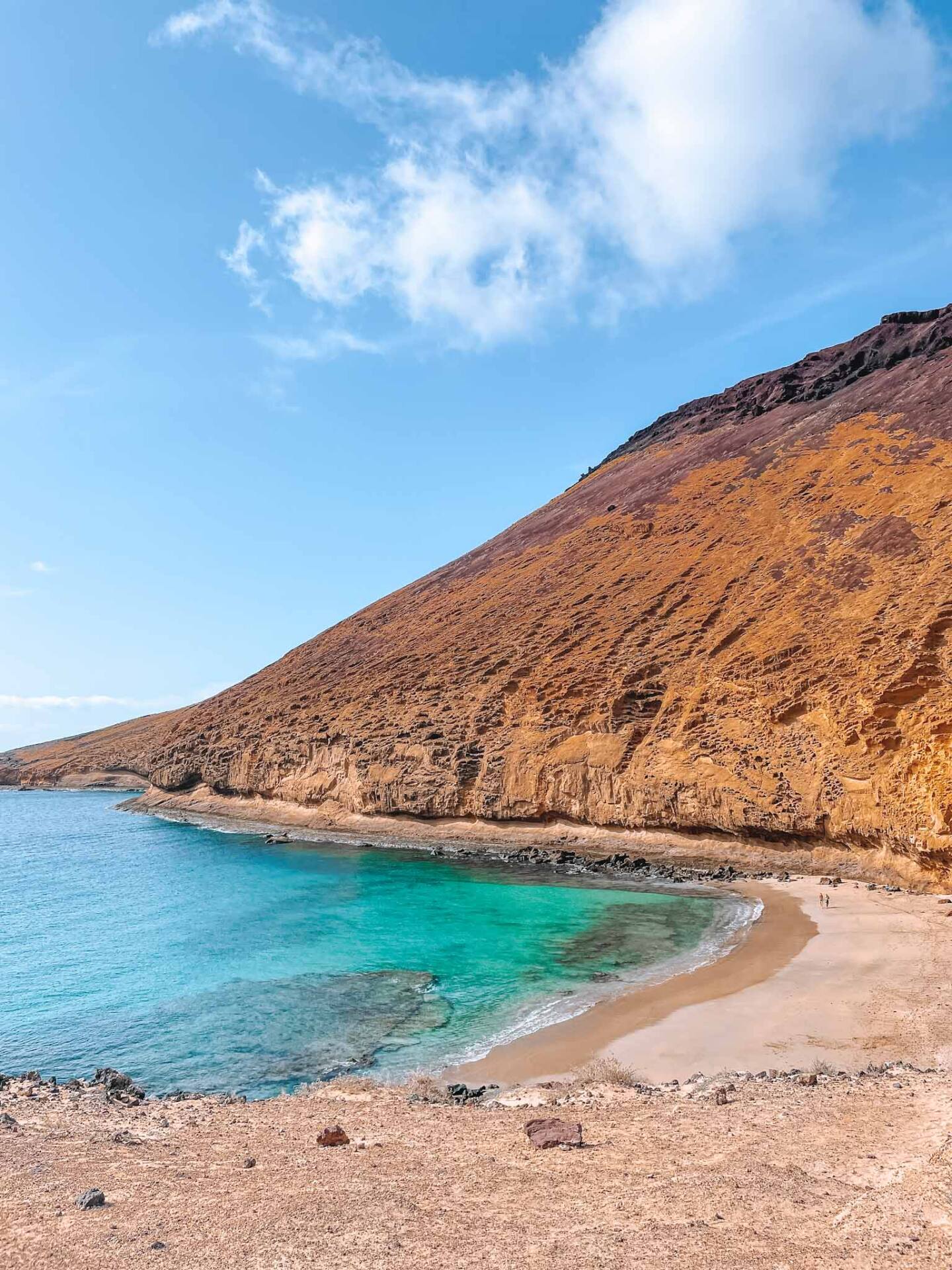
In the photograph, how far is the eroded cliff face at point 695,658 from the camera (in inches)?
1080

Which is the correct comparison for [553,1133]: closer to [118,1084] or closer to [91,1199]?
[91,1199]

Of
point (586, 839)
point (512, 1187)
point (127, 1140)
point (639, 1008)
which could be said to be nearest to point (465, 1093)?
point (512, 1187)

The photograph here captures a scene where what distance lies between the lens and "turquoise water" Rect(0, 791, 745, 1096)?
13711 mm

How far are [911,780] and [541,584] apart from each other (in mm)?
29184

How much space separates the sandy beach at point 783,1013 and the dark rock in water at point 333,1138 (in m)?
3.80

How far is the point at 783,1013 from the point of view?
13789mm

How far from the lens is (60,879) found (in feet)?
115

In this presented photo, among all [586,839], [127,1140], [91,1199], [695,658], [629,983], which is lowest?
[629,983]

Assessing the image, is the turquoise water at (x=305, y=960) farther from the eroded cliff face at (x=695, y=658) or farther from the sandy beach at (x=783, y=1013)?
the eroded cliff face at (x=695, y=658)

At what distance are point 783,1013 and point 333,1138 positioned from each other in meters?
9.29

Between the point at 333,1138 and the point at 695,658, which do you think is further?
the point at 695,658

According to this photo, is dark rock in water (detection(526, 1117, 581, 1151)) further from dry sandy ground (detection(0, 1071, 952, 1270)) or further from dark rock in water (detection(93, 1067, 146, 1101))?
dark rock in water (detection(93, 1067, 146, 1101))

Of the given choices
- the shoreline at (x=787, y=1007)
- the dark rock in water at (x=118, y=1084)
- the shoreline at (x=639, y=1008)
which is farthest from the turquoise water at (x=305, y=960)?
the shoreline at (x=787, y=1007)

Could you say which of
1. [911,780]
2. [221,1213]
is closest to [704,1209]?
[221,1213]
